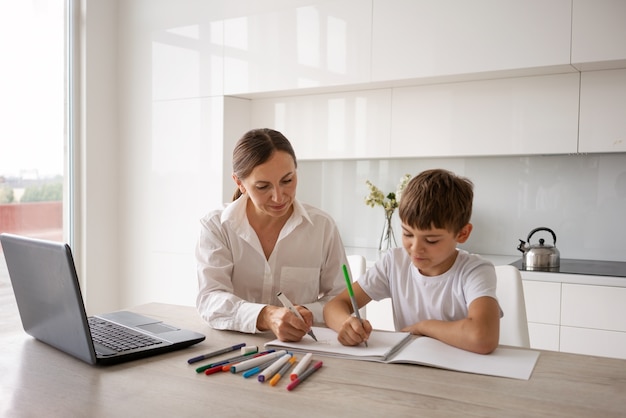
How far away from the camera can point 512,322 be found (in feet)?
5.89

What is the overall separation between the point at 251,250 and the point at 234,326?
0.35 metres

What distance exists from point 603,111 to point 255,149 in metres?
1.86

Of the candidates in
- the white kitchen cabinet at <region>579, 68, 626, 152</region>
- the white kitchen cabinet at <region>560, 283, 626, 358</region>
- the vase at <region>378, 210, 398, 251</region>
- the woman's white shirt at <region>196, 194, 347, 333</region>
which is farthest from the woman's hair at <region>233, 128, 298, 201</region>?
the vase at <region>378, 210, 398, 251</region>

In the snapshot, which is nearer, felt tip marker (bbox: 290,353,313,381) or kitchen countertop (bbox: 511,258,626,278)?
felt tip marker (bbox: 290,353,313,381)

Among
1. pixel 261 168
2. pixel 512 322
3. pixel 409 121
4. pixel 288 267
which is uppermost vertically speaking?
pixel 409 121

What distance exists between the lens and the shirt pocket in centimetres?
191

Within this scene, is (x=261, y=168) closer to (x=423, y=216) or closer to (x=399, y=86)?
(x=423, y=216)

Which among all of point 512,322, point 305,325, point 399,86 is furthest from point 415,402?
point 399,86

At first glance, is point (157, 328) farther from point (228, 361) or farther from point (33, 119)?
point (33, 119)

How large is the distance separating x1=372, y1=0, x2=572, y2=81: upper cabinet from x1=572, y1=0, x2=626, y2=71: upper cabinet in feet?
0.14

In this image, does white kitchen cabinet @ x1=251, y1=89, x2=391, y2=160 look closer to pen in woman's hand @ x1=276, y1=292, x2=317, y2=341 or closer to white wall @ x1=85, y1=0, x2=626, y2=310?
white wall @ x1=85, y1=0, x2=626, y2=310

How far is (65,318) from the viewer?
131cm

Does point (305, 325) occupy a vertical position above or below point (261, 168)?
below

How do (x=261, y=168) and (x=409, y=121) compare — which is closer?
(x=261, y=168)
